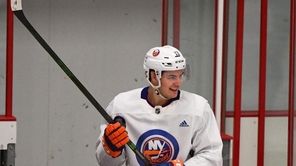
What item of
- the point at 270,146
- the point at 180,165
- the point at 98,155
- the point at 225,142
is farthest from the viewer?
the point at 270,146

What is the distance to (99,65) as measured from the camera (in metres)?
3.42

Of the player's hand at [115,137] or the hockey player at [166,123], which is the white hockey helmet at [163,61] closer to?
the hockey player at [166,123]

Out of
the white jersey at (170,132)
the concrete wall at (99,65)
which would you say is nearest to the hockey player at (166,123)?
the white jersey at (170,132)

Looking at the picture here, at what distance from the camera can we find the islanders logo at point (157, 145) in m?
2.59

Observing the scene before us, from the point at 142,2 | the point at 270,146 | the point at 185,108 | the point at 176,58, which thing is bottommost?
the point at 270,146

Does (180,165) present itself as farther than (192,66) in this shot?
No

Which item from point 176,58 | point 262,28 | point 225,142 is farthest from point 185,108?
point 262,28

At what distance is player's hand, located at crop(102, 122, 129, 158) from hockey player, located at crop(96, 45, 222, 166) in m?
0.02

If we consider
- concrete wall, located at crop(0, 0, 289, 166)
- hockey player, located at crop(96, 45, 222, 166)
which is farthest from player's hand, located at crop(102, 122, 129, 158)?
concrete wall, located at crop(0, 0, 289, 166)

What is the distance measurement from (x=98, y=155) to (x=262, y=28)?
1154mm

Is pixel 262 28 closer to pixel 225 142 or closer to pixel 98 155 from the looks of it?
Result: pixel 225 142

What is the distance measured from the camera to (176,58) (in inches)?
101

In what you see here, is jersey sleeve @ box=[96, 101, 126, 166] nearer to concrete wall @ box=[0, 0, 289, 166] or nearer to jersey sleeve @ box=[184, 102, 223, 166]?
jersey sleeve @ box=[184, 102, 223, 166]

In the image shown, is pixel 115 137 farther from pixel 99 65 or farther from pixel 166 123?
pixel 99 65
